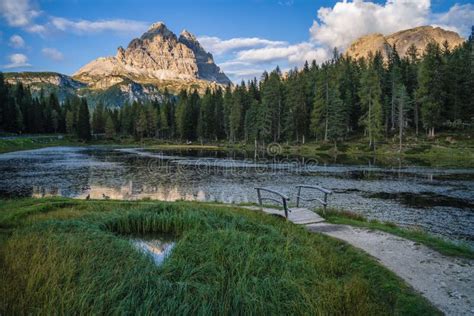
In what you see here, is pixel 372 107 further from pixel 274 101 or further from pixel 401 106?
pixel 274 101

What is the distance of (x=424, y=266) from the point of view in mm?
8812

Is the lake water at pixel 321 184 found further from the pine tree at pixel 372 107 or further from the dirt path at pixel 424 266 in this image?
the pine tree at pixel 372 107

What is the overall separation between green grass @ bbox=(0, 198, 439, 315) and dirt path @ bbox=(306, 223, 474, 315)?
39cm

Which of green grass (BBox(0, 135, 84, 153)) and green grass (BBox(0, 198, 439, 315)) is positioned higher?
green grass (BBox(0, 135, 84, 153))

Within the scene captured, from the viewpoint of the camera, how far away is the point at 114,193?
25516 millimetres

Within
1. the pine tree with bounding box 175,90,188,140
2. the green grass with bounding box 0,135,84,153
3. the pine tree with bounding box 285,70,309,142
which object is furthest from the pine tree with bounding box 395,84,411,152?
the green grass with bounding box 0,135,84,153

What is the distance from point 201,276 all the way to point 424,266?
5.73 metres

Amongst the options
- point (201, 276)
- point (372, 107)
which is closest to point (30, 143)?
point (372, 107)

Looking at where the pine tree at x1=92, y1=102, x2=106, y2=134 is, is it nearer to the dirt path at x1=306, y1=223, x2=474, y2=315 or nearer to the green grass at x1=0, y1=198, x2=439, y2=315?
the green grass at x1=0, y1=198, x2=439, y2=315

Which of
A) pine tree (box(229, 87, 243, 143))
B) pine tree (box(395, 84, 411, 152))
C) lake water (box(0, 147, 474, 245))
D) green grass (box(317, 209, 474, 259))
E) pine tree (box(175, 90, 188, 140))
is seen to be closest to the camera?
green grass (box(317, 209, 474, 259))

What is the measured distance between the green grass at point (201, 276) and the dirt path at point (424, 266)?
15.5 inches

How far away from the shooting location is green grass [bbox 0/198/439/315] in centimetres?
601

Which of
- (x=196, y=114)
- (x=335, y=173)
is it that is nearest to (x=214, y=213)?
(x=335, y=173)

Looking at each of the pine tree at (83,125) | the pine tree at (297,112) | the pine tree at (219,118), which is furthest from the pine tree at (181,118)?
the pine tree at (297,112)
